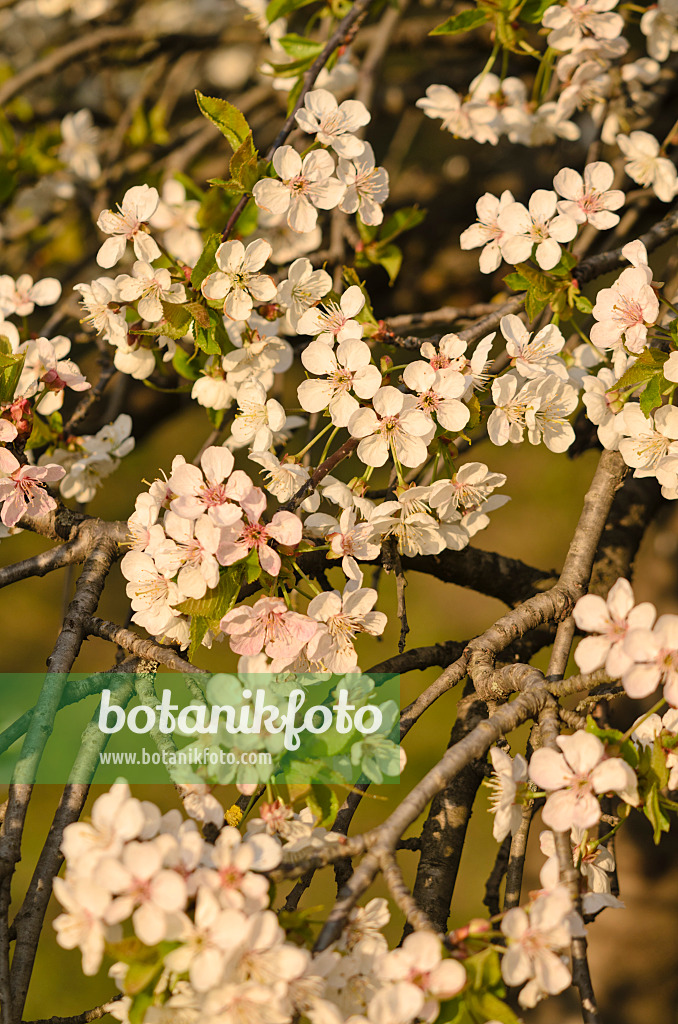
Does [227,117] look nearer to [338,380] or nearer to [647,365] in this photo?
[338,380]

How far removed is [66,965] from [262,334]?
2675 millimetres

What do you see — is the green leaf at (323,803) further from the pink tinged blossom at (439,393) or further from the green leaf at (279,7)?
the green leaf at (279,7)

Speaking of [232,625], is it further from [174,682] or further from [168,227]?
[168,227]

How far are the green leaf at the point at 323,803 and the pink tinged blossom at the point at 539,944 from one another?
9.8 inches

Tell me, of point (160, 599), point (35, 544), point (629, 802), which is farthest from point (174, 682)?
point (35, 544)

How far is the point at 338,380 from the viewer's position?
1.10 metres

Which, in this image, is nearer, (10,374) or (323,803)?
(323,803)

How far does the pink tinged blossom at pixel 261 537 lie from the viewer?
3.13 ft

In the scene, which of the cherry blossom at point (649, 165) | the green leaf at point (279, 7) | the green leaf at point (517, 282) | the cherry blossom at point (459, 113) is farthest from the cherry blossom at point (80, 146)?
the green leaf at point (517, 282)

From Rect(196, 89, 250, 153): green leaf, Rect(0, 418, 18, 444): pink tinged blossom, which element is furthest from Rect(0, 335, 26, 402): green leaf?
Rect(196, 89, 250, 153): green leaf

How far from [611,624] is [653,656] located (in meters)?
0.07

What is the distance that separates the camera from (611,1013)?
2035mm

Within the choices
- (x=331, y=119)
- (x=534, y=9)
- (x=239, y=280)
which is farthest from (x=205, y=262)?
(x=534, y=9)

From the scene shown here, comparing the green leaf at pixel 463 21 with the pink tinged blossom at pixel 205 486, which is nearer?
the pink tinged blossom at pixel 205 486
